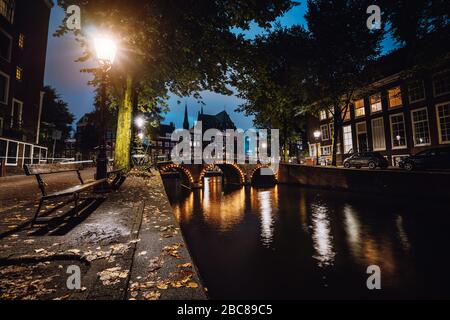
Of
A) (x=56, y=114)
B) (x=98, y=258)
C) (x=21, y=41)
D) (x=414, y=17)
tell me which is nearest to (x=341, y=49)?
(x=414, y=17)

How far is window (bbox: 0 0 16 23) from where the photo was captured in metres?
16.7

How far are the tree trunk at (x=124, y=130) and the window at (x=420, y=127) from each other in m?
23.3

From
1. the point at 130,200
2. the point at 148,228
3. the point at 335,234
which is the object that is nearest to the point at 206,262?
the point at 130,200

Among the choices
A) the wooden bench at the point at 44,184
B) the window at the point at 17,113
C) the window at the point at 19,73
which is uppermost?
the window at the point at 19,73

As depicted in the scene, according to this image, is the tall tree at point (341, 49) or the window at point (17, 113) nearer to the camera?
the tall tree at point (341, 49)

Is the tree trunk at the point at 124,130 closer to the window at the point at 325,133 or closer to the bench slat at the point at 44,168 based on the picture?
the bench slat at the point at 44,168

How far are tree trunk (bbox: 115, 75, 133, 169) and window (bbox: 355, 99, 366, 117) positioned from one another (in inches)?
955

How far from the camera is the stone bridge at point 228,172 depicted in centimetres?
3123

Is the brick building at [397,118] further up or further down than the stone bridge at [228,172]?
further up

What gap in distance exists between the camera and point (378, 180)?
15.6 m

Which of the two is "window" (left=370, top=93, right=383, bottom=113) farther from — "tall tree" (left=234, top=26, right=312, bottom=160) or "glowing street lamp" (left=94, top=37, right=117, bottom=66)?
"glowing street lamp" (left=94, top=37, right=117, bottom=66)

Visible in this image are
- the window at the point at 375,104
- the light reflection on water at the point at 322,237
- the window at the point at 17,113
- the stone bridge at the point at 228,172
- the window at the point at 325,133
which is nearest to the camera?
the light reflection on water at the point at 322,237

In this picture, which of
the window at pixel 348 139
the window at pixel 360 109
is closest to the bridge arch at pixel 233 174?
the window at pixel 348 139
